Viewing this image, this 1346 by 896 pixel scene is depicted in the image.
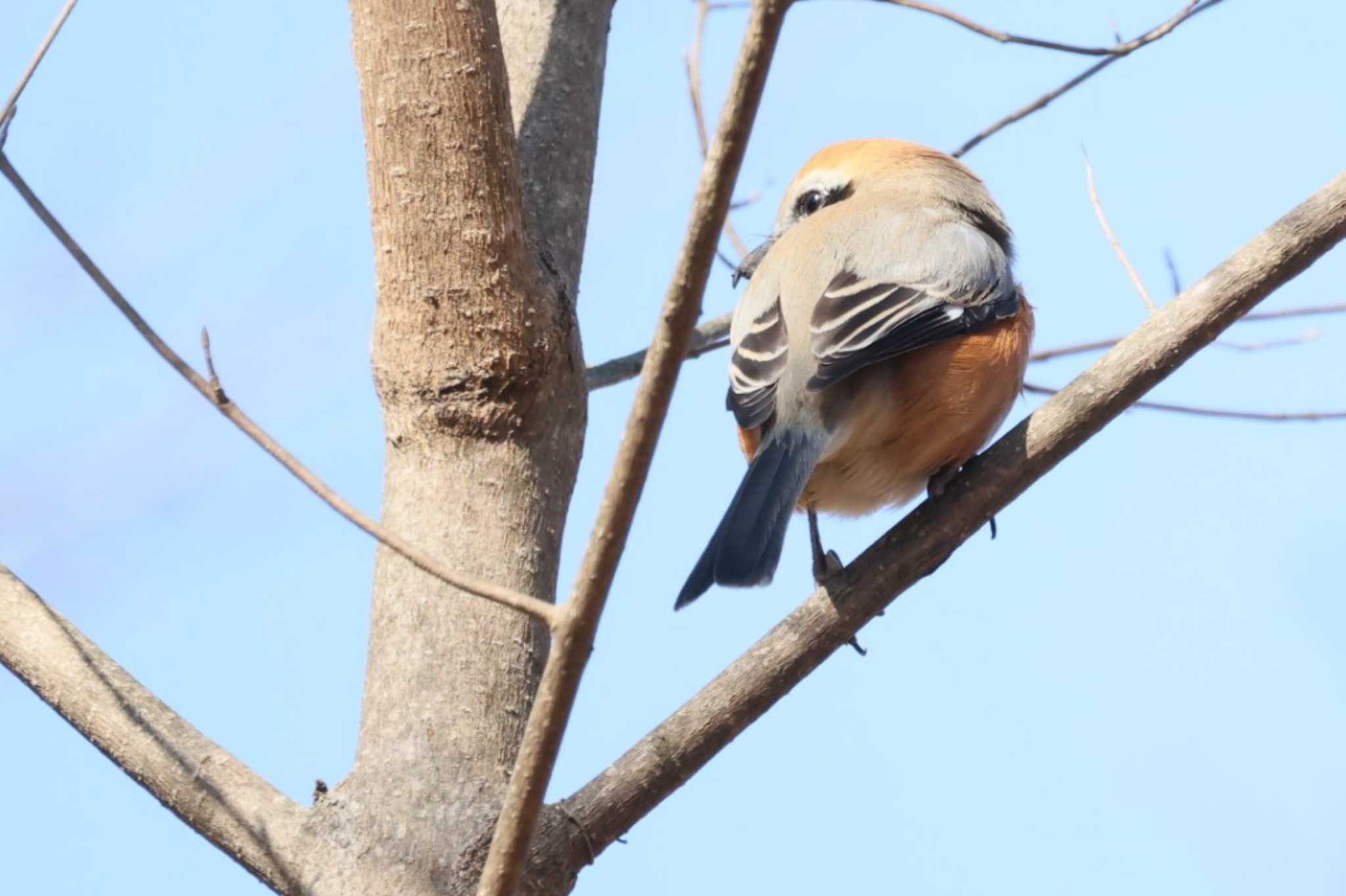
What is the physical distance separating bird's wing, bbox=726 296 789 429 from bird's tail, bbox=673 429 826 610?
0.26 ft

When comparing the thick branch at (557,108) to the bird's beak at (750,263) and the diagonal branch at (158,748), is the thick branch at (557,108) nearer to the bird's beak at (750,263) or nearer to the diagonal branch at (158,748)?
the bird's beak at (750,263)

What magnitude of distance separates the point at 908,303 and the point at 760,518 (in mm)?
896

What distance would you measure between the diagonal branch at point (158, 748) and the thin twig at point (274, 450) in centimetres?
65

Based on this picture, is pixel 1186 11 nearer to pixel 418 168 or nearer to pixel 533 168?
pixel 533 168

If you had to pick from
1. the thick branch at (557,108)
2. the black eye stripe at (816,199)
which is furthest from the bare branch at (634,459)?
the black eye stripe at (816,199)

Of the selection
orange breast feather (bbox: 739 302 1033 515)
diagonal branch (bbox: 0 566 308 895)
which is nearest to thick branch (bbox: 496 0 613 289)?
orange breast feather (bbox: 739 302 1033 515)

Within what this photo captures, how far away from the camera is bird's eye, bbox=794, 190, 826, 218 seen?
461 centimetres

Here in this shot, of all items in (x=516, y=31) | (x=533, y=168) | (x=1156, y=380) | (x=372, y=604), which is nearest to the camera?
(x=1156, y=380)

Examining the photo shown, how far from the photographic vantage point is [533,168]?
3.54 metres

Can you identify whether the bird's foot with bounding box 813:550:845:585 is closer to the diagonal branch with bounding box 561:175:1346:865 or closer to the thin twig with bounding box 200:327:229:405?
the diagonal branch with bounding box 561:175:1346:865

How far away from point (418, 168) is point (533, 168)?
56 cm

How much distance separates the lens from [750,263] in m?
4.58

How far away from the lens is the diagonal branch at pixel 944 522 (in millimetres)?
2531

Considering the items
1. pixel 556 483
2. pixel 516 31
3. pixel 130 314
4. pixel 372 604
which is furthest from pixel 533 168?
pixel 130 314
